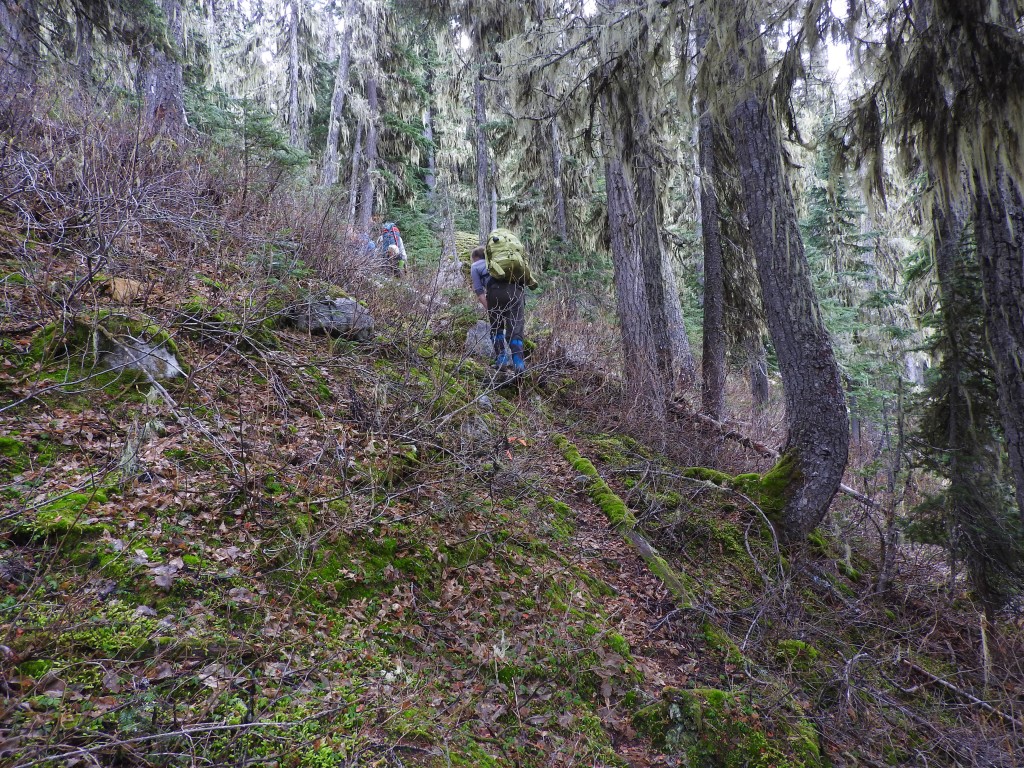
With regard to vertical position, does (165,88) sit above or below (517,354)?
above

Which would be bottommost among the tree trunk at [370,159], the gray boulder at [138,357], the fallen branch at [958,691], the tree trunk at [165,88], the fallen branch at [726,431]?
the fallen branch at [958,691]

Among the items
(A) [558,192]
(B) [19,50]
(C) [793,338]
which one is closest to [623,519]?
(C) [793,338]

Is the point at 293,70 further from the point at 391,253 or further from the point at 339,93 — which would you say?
the point at 391,253

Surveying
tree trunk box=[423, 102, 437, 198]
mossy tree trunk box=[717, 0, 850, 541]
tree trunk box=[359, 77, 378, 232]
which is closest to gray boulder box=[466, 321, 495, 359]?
mossy tree trunk box=[717, 0, 850, 541]

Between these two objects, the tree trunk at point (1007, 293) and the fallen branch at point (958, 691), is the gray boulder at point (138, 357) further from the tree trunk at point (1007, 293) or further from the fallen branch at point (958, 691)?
the tree trunk at point (1007, 293)

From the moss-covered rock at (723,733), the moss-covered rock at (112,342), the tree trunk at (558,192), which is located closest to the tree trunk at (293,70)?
the tree trunk at (558,192)

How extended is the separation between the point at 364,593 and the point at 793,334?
478cm

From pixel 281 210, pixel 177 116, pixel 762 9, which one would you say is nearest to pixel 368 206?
pixel 177 116

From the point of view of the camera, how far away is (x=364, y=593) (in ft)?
10.7

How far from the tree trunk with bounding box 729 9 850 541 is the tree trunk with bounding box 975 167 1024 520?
1.29 metres

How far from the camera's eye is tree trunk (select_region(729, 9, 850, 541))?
540 cm

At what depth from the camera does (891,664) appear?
14.5 feet

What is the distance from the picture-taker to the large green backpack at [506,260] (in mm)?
6832

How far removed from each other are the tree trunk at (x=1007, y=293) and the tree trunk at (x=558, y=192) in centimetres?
819
